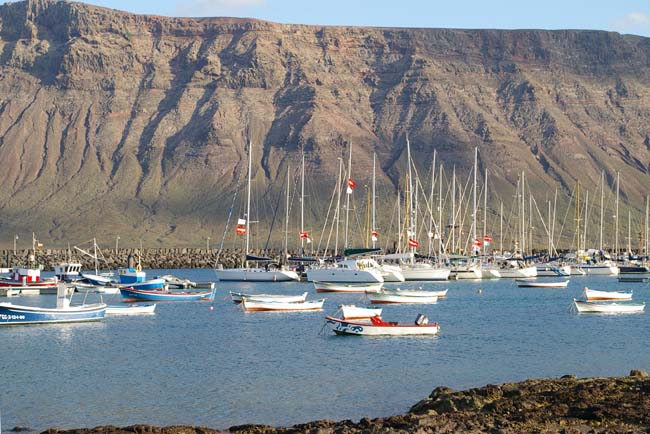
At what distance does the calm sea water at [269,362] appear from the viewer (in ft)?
123

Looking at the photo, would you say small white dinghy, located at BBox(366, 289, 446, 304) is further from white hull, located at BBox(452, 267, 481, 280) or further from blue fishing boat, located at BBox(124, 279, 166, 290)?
white hull, located at BBox(452, 267, 481, 280)

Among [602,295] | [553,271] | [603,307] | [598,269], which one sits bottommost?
[603,307]

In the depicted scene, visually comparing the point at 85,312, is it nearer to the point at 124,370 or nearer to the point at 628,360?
the point at 124,370

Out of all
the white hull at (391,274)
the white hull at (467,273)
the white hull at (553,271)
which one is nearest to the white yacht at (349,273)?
the white hull at (391,274)

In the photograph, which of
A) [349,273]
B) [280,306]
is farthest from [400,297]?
[349,273]

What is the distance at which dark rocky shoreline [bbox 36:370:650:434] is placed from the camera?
29.5 meters

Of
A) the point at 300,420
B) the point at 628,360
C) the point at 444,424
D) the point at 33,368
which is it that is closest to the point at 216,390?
the point at 300,420

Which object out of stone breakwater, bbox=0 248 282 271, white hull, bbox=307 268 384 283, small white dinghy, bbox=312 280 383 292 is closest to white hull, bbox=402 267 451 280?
white hull, bbox=307 268 384 283

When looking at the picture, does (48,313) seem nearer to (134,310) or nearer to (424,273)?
(134,310)

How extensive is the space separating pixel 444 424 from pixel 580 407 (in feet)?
13.2

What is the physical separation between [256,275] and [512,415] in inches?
3032

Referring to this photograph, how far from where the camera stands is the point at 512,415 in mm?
31203

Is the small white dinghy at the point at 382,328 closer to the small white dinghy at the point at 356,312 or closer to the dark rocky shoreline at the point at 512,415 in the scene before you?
the small white dinghy at the point at 356,312

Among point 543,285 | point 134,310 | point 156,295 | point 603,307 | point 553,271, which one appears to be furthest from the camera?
point 553,271
